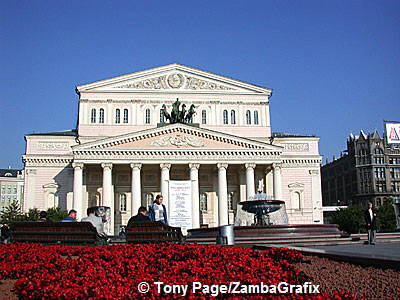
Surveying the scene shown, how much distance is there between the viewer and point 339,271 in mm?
8594

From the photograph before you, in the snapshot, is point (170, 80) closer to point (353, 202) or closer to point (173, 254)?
point (173, 254)

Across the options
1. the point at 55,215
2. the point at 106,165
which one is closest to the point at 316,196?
the point at 106,165

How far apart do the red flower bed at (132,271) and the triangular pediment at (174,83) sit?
140ft

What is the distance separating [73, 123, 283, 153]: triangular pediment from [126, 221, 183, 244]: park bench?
3131cm

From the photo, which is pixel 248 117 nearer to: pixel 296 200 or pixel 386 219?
pixel 296 200

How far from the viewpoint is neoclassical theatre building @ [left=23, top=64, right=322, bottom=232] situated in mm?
44781

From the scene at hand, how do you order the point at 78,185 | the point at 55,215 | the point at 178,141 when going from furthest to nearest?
the point at 178,141
the point at 78,185
the point at 55,215

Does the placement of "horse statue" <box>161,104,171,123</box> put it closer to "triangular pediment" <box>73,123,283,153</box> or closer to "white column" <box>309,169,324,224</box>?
"triangular pediment" <box>73,123,283,153</box>

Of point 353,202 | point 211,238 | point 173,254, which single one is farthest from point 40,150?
point 353,202

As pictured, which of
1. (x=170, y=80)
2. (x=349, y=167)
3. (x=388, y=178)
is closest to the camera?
(x=170, y=80)

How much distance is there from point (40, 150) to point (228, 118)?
2161 cm

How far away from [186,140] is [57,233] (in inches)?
1277

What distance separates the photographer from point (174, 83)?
2117 inches

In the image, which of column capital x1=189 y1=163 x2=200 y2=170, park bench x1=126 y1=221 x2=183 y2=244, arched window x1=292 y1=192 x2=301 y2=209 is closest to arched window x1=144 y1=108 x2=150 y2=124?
column capital x1=189 y1=163 x2=200 y2=170
